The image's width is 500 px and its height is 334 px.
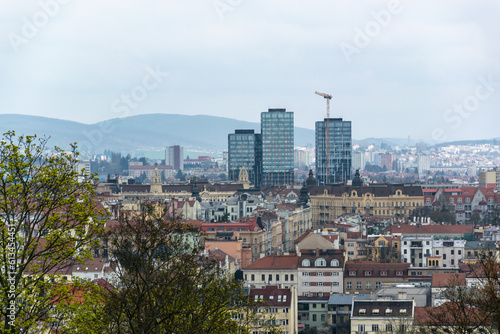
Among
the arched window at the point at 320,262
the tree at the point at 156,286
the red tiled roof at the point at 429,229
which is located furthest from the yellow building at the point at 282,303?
the red tiled roof at the point at 429,229

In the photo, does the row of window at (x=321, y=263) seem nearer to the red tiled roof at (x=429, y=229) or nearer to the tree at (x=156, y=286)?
the red tiled roof at (x=429, y=229)

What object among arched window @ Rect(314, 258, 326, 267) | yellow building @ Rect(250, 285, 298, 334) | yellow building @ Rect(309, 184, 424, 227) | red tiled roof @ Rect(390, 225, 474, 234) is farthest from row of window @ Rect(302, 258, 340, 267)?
yellow building @ Rect(309, 184, 424, 227)

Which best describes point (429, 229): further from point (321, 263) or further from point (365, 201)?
point (365, 201)

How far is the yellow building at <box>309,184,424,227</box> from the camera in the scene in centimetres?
13900

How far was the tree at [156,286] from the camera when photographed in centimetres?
1858

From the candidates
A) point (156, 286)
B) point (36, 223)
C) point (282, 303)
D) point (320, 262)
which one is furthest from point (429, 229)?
point (36, 223)

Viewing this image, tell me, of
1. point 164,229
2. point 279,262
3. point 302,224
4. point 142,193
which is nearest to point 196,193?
point 302,224

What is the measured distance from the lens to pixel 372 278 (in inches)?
2400

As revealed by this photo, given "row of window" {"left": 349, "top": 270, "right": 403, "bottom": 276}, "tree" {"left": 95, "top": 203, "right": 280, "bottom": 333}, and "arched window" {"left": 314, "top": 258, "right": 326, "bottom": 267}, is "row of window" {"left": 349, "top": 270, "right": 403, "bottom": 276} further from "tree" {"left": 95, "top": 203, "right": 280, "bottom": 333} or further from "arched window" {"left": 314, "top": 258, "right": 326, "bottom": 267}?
"tree" {"left": 95, "top": 203, "right": 280, "bottom": 333}

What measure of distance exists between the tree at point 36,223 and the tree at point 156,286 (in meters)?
1.10

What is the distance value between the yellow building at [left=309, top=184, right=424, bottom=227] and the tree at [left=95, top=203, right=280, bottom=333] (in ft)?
386

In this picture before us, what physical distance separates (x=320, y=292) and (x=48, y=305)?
46.1 meters

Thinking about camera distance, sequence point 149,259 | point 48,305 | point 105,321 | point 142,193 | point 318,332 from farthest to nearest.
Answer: point 142,193 → point 318,332 → point 149,259 → point 105,321 → point 48,305

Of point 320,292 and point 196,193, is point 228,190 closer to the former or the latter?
point 196,193
